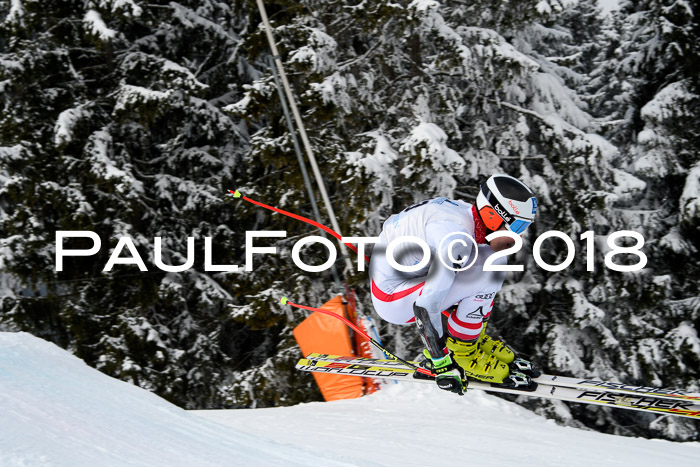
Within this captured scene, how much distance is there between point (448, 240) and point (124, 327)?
6.74m

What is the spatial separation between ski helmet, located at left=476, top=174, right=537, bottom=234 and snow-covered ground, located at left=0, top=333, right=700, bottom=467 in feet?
4.30

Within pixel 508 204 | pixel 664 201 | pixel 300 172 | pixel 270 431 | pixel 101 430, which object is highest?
pixel 300 172

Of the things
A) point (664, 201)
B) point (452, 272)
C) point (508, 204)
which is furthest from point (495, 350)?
point (664, 201)

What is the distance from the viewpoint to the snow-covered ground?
2230mm

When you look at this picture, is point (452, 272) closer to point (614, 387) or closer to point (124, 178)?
point (614, 387)

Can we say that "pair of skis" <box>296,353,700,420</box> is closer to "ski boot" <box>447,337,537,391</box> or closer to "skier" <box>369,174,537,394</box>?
"ski boot" <box>447,337,537,391</box>

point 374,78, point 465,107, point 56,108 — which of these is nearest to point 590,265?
point 465,107

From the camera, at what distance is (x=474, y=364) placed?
169 inches

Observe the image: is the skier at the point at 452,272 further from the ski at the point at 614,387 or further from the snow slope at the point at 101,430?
the snow slope at the point at 101,430

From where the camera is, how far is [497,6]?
7484 millimetres

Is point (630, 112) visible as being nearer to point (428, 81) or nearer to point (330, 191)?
point (428, 81)

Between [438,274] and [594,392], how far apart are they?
1.54 m

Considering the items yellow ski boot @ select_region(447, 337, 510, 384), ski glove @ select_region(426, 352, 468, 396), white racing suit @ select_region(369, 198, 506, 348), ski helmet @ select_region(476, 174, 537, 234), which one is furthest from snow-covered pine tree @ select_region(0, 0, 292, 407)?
ski helmet @ select_region(476, 174, 537, 234)

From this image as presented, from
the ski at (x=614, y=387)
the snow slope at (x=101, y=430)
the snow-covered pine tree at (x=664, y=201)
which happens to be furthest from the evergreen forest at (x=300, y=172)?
the snow slope at (x=101, y=430)
